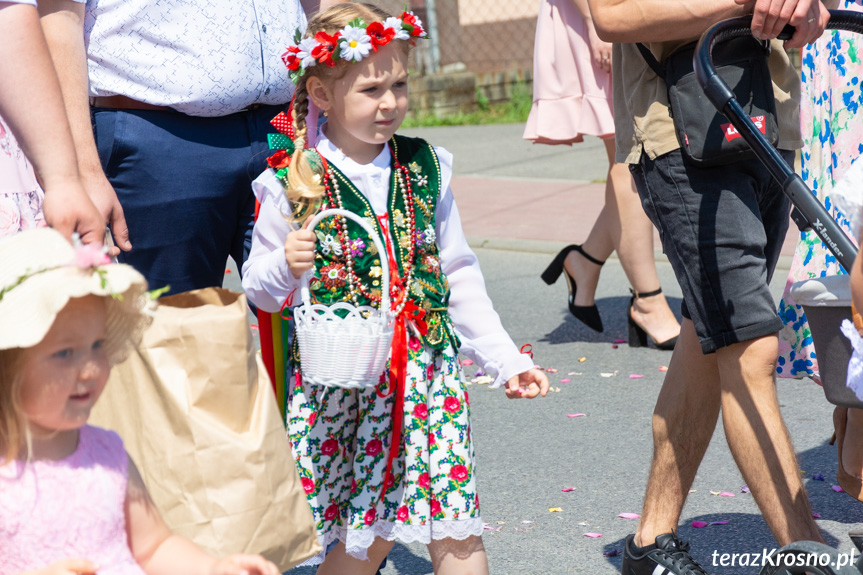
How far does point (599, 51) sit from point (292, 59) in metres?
3.04

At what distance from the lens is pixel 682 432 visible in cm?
308

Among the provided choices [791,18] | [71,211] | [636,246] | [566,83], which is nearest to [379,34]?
[71,211]

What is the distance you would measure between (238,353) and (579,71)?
399 centimetres

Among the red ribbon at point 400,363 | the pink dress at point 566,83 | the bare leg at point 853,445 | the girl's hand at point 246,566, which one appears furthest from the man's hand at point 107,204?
the pink dress at point 566,83

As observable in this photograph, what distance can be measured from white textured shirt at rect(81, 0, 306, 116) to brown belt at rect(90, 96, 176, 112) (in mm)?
23

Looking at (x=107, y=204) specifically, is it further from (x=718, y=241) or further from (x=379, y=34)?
(x=718, y=241)

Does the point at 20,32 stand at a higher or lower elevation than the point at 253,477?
higher

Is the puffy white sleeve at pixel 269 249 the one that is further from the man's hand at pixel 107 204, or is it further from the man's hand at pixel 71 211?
the man's hand at pixel 71 211

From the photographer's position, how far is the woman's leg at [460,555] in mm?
2709

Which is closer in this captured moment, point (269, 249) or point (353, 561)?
point (269, 249)

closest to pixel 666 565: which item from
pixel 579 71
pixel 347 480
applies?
pixel 347 480

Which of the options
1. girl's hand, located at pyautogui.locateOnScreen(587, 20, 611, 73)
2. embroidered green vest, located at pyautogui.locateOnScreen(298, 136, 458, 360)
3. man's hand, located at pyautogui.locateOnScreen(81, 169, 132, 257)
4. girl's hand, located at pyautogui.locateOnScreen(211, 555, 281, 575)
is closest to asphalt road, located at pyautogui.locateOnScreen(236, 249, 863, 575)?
embroidered green vest, located at pyautogui.locateOnScreen(298, 136, 458, 360)

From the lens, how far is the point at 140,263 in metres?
2.87

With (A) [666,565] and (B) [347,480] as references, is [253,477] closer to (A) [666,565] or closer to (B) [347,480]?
(B) [347,480]
